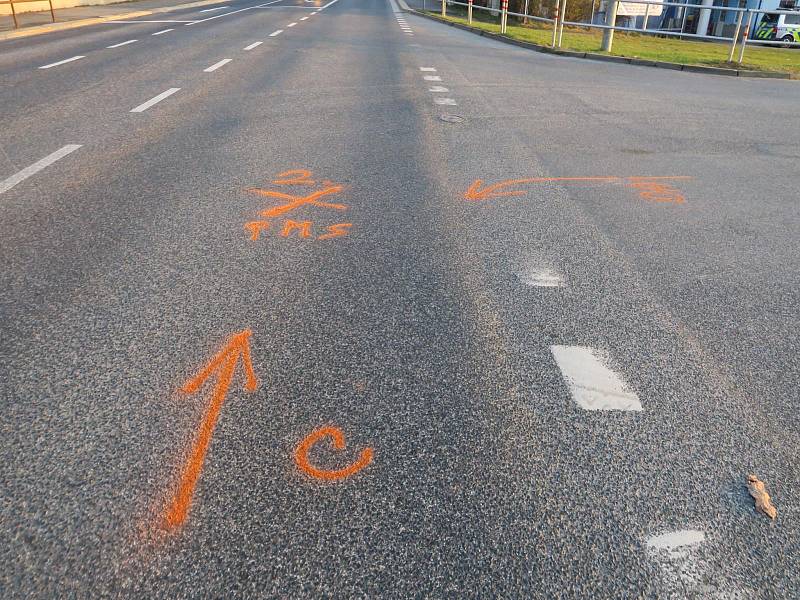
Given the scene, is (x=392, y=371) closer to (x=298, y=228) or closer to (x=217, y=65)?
(x=298, y=228)

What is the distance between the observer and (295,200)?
15.6 feet

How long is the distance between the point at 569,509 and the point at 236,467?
1.13 metres

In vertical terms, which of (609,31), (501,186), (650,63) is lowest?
(650,63)

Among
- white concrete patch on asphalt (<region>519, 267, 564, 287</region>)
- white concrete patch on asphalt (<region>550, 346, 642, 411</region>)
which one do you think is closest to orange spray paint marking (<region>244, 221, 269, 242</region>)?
white concrete patch on asphalt (<region>519, 267, 564, 287</region>)

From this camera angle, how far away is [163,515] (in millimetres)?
1933

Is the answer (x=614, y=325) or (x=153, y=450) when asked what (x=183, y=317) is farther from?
(x=614, y=325)

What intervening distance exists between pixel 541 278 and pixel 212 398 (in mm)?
1985

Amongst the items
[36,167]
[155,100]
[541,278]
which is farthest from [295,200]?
[155,100]

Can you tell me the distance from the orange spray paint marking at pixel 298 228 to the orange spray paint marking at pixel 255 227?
143 millimetres

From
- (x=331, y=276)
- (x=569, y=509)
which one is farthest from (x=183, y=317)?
(x=569, y=509)

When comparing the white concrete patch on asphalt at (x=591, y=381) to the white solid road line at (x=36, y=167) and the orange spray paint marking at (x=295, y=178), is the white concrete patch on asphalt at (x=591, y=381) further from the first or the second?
the white solid road line at (x=36, y=167)

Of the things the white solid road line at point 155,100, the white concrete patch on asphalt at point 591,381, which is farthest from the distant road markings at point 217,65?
the white concrete patch on asphalt at point 591,381

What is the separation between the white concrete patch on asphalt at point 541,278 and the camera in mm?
3496

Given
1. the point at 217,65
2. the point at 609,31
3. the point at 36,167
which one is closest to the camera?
the point at 36,167
